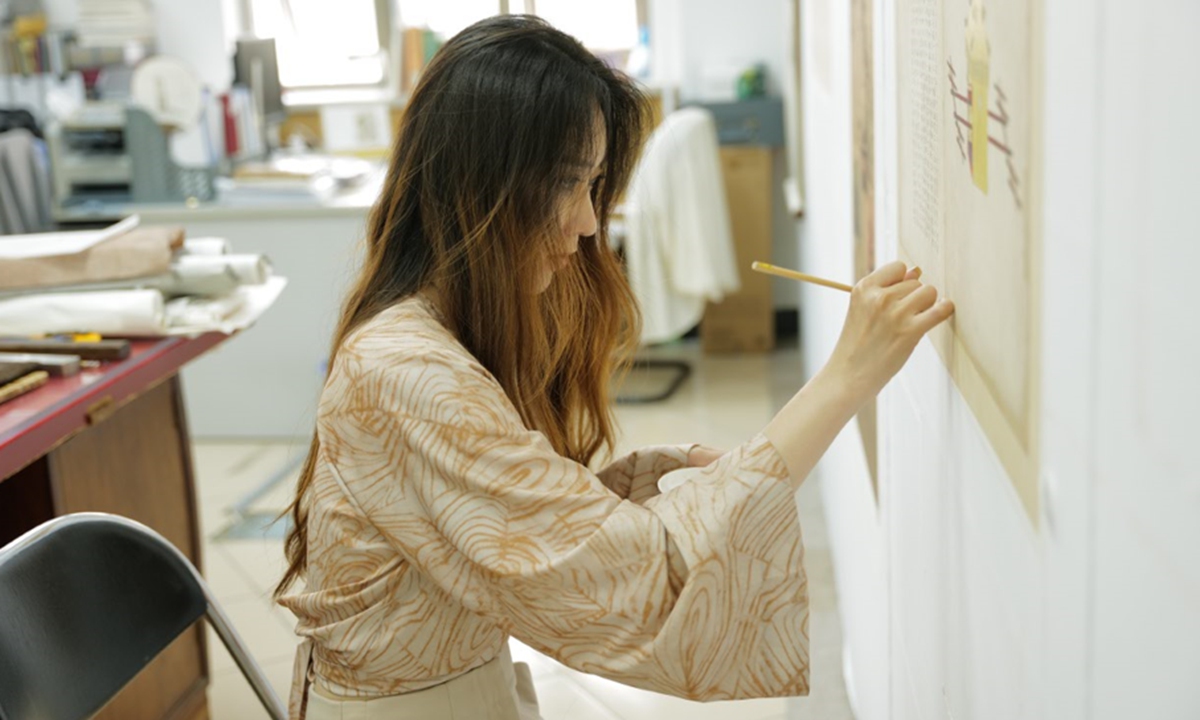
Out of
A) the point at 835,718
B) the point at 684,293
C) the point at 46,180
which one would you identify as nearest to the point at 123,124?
the point at 46,180

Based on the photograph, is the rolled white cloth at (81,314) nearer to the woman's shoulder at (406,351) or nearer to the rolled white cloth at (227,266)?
the rolled white cloth at (227,266)

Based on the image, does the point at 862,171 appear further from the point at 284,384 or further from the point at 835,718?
the point at 284,384

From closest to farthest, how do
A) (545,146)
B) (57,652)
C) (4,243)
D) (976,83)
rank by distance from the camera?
(976,83), (545,146), (57,652), (4,243)

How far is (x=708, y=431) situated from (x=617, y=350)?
2822 mm

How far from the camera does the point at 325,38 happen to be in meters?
6.12

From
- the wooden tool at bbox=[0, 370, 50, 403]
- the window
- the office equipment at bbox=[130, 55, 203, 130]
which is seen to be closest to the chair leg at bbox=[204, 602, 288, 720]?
the wooden tool at bbox=[0, 370, 50, 403]

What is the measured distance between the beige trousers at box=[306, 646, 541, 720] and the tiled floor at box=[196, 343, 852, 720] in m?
0.99

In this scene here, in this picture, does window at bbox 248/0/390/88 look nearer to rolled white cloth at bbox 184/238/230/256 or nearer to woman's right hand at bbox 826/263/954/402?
rolled white cloth at bbox 184/238/230/256

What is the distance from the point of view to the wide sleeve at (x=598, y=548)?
1.03m

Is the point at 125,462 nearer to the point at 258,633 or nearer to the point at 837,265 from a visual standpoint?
the point at 258,633

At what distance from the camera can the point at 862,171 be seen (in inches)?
71.4

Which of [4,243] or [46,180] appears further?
[46,180]

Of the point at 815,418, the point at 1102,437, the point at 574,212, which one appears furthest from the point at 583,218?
the point at 1102,437

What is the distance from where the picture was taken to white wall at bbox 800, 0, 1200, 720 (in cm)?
52
